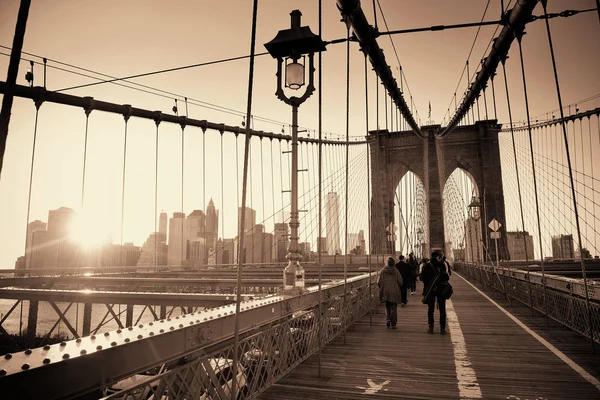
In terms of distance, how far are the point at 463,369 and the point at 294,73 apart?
446 centimetres

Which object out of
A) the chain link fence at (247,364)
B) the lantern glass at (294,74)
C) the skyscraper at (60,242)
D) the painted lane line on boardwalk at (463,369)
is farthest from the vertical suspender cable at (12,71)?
the skyscraper at (60,242)

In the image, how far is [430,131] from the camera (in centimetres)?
3064

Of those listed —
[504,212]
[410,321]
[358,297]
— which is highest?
[504,212]

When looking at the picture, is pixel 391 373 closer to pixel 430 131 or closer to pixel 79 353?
pixel 79 353

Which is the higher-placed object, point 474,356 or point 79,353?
point 79,353

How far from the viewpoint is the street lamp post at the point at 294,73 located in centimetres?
498

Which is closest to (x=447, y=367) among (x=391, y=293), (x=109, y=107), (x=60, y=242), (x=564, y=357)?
(x=564, y=357)

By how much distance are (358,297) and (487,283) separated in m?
11.5

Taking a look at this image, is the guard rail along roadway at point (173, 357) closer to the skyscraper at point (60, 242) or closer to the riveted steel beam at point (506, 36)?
the riveted steel beam at point (506, 36)

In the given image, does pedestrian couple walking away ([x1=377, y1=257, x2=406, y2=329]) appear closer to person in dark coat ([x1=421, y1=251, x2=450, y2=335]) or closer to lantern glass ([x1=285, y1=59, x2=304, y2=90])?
person in dark coat ([x1=421, y1=251, x2=450, y2=335])

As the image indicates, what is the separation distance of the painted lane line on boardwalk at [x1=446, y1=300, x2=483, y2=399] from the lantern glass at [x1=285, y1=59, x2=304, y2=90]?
4.17 meters

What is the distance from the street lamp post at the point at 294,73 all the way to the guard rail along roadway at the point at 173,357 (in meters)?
0.38

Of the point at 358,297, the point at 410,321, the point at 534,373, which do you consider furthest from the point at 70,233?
the point at 534,373

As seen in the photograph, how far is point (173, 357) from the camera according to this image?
2428mm
